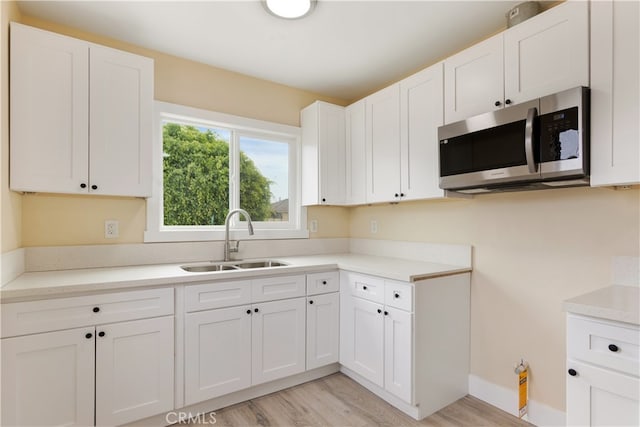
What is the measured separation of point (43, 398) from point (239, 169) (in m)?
1.95

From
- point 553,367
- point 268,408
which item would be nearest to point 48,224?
point 268,408

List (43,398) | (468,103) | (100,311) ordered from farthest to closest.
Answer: (468,103) < (100,311) < (43,398)

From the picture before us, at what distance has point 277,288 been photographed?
2326mm

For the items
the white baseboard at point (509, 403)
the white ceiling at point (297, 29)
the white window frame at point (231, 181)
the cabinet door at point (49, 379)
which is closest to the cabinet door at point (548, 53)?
the white ceiling at point (297, 29)

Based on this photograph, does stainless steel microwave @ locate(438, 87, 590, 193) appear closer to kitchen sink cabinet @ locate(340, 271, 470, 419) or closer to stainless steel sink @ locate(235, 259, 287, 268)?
kitchen sink cabinet @ locate(340, 271, 470, 419)

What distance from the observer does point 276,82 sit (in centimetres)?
305

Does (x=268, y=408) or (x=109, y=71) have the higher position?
(x=109, y=71)

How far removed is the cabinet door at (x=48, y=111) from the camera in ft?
5.96

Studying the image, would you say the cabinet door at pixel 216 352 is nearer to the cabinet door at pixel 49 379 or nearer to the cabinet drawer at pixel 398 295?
the cabinet door at pixel 49 379

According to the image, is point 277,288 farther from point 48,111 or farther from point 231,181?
point 48,111

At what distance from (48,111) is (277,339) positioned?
6.47 feet

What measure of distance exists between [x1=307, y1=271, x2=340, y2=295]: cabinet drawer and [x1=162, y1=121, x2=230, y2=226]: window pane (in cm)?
97

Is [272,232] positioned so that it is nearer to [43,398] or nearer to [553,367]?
[43,398]

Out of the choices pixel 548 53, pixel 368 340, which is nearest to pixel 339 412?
pixel 368 340
